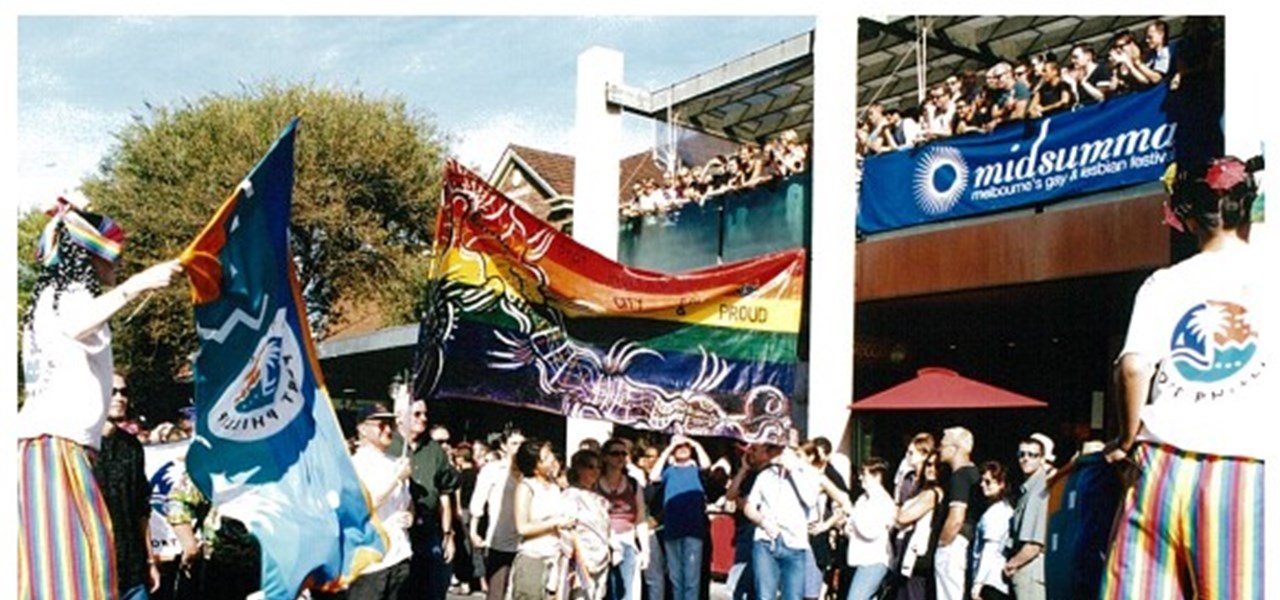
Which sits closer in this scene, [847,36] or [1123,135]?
Result: [1123,135]

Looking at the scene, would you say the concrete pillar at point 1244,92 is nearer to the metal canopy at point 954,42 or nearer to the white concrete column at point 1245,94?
the white concrete column at point 1245,94

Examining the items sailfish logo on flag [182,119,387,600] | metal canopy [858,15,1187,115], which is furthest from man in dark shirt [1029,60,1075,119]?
sailfish logo on flag [182,119,387,600]

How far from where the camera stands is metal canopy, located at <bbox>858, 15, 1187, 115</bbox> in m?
15.0

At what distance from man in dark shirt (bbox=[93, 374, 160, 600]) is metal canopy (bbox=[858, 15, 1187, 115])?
31.8ft

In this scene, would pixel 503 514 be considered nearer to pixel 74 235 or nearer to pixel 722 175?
pixel 74 235

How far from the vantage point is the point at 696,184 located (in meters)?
16.5

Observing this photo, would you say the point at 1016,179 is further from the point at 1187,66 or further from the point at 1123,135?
the point at 1187,66

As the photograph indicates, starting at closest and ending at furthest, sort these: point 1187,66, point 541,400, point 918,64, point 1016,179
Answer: point 541,400 < point 1187,66 < point 1016,179 < point 918,64

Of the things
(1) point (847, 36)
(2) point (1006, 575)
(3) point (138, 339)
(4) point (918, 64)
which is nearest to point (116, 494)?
(2) point (1006, 575)

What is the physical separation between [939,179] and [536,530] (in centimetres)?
587

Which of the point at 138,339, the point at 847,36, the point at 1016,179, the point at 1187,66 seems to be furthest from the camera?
the point at 138,339

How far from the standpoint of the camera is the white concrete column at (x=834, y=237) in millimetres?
14359

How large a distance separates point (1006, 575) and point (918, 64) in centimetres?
841

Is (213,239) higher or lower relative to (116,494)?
higher
